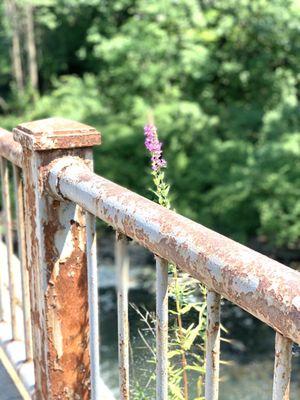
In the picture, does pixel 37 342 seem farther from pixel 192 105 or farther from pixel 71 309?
pixel 192 105

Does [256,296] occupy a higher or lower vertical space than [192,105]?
higher

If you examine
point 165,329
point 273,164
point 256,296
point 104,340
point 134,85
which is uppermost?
point 256,296

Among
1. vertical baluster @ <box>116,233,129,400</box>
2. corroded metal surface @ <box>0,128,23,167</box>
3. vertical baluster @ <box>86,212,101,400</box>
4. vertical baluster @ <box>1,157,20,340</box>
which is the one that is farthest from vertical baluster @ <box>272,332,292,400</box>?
vertical baluster @ <box>1,157,20,340</box>

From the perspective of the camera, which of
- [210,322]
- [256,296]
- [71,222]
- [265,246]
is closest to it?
[256,296]

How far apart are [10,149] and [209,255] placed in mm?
1058

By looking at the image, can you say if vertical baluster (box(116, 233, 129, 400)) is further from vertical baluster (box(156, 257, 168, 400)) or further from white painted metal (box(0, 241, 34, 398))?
white painted metal (box(0, 241, 34, 398))

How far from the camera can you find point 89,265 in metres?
1.37

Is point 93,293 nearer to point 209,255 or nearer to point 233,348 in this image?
point 209,255

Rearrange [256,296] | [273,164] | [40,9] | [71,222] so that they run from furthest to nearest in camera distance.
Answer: [40,9], [273,164], [71,222], [256,296]

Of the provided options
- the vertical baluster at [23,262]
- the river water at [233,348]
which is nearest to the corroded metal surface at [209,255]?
the vertical baluster at [23,262]

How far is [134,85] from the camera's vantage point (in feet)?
44.9

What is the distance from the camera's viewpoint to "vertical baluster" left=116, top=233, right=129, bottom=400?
1227 mm

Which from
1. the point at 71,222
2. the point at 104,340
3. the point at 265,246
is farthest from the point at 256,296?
the point at 265,246

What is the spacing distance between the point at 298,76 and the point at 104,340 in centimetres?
670
